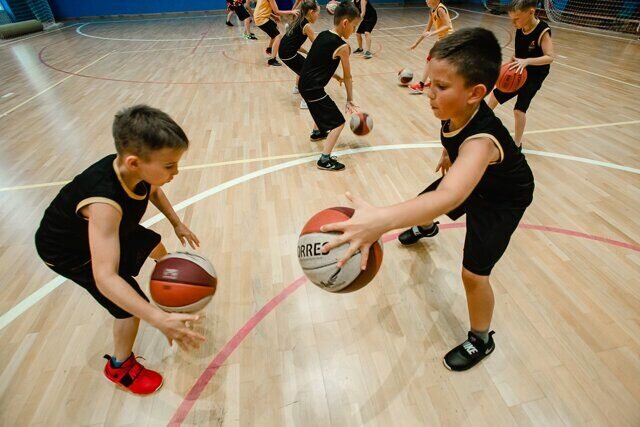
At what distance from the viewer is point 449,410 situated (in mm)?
1862

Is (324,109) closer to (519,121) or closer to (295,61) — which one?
(295,61)

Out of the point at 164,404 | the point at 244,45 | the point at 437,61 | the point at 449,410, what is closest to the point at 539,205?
the point at 449,410

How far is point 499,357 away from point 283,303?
56.6 inches

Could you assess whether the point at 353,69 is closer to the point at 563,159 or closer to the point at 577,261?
the point at 563,159

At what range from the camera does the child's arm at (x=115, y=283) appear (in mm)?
1358

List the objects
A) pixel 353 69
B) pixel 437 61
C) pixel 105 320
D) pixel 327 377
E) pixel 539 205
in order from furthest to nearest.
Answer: pixel 353 69
pixel 539 205
pixel 105 320
pixel 327 377
pixel 437 61

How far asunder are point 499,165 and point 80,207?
75.6 inches

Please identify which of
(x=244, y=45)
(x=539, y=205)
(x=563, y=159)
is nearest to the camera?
(x=539, y=205)

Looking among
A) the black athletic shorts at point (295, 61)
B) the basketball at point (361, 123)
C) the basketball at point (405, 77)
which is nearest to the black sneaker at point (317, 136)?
the basketball at point (361, 123)

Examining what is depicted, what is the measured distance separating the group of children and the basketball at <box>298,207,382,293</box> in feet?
0.91

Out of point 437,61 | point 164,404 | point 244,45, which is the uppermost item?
point 437,61

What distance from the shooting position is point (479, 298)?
6.23 feet

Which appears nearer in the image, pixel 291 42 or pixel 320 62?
pixel 320 62

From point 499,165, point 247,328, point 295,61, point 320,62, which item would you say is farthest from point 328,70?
point 247,328
